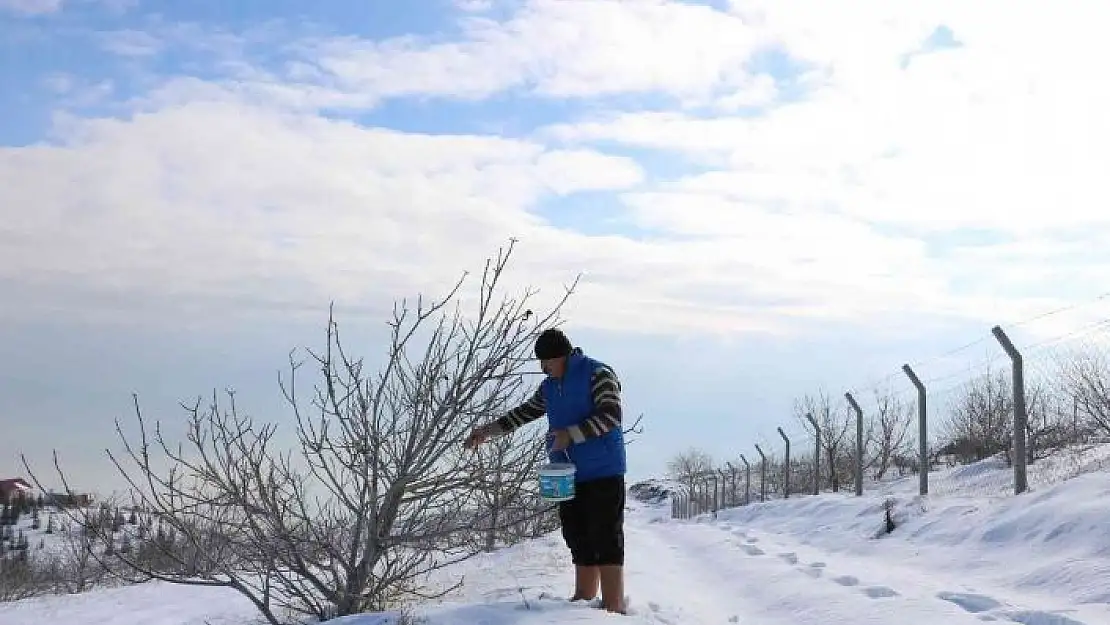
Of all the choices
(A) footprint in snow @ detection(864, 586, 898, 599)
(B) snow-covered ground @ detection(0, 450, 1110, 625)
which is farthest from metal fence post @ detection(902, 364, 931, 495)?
(A) footprint in snow @ detection(864, 586, 898, 599)

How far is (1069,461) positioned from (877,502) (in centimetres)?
540

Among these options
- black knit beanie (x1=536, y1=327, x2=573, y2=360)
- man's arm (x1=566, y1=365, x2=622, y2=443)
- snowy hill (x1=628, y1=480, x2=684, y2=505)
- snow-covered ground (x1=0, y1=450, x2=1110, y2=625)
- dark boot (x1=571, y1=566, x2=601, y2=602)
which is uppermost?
black knit beanie (x1=536, y1=327, x2=573, y2=360)

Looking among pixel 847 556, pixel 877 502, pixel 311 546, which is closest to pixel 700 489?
pixel 877 502

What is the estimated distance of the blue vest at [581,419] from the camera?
18.9 feet

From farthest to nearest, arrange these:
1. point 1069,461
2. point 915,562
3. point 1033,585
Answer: point 1069,461 < point 915,562 < point 1033,585

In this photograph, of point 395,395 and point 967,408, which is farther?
point 967,408

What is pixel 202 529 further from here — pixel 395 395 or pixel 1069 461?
pixel 1069 461

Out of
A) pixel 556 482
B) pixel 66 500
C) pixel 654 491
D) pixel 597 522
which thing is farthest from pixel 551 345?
pixel 654 491

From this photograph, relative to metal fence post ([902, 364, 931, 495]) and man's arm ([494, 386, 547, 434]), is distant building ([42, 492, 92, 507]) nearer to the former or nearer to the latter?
man's arm ([494, 386, 547, 434])

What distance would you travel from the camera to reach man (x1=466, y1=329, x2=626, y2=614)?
18.5 feet

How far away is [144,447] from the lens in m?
6.14

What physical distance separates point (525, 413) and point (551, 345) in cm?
53

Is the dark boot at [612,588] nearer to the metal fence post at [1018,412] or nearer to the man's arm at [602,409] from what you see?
the man's arm at [602,409]

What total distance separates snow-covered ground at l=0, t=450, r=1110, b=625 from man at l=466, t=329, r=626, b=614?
0.27 meters
